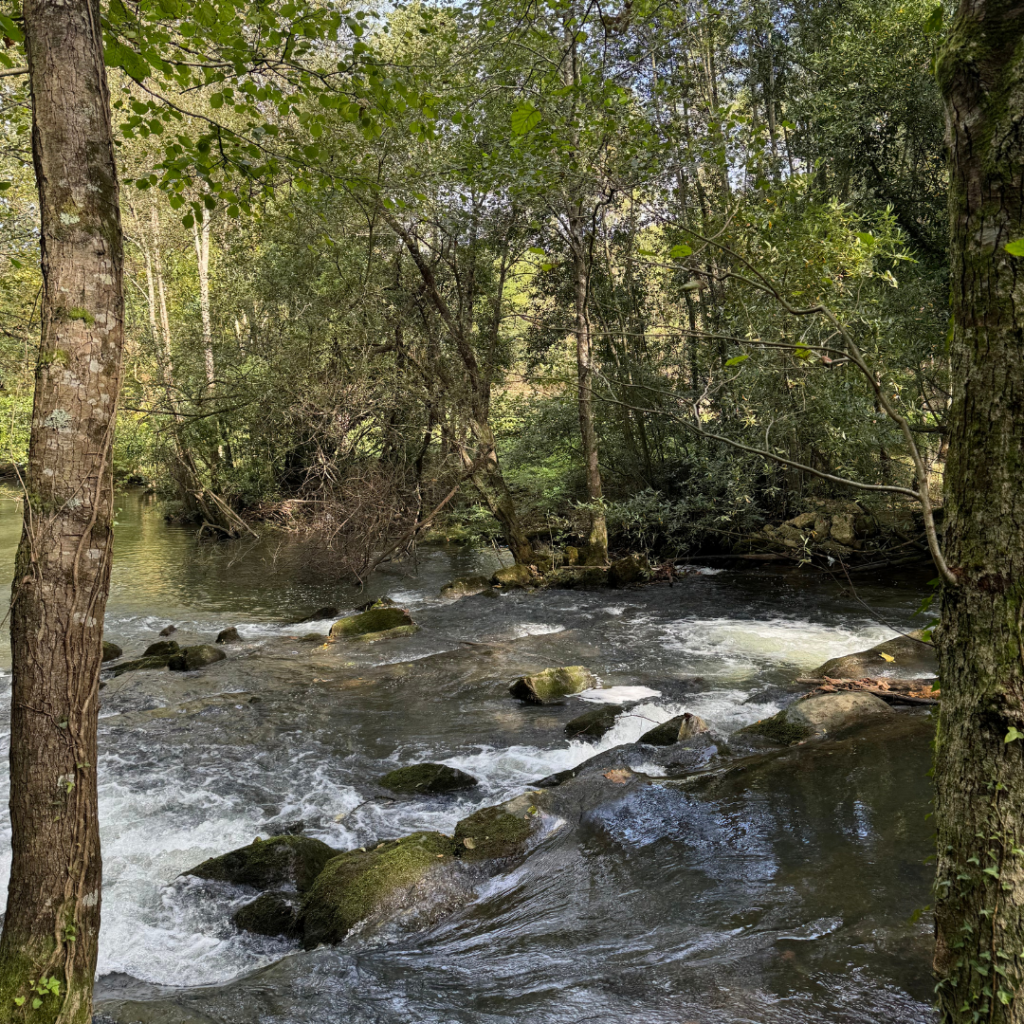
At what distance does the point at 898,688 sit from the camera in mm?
7445

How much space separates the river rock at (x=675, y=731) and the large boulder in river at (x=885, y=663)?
2386mm

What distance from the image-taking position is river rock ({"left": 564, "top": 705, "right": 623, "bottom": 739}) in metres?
7.36

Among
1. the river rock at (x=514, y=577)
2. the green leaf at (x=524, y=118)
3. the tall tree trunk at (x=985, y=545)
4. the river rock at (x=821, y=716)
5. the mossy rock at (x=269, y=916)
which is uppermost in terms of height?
the green leaf at (x=524, y=118)

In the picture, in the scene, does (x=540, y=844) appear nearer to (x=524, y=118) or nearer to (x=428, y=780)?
(x=428, y=780)

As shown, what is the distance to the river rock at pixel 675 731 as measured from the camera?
264 inches

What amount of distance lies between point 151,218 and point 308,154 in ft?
81.3

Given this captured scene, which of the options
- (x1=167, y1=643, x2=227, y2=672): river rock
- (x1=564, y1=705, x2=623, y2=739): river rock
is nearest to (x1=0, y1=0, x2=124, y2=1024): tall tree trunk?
(x1=564, y1=705, x2=623, y2=739): river rock

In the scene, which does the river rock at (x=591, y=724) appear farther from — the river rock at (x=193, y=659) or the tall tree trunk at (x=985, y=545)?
the river rock at (x=193, y=659)

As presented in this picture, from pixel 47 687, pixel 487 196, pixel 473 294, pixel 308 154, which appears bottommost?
pixel 47 687

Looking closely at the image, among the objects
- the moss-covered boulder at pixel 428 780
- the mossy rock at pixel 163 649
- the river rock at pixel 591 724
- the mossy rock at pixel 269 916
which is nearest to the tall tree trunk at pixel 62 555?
the mossy rock at pixel 269 916

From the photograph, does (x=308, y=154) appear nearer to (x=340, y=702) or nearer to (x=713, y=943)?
(x=713, y=943)

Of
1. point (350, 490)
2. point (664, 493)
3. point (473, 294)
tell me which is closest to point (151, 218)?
point (473, 294)

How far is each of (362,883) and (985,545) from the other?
4.04 m

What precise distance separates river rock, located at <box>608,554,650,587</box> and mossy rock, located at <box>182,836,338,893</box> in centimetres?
1022
